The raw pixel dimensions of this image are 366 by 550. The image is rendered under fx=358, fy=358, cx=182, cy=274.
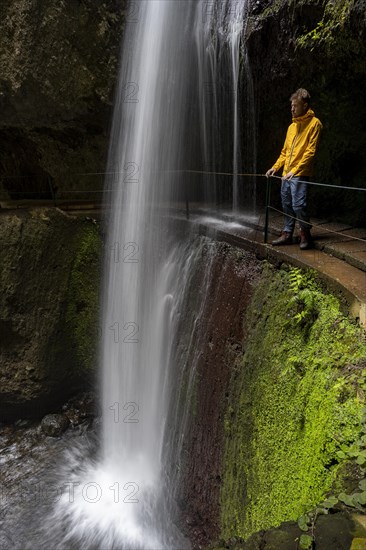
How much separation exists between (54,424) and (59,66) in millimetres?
7071

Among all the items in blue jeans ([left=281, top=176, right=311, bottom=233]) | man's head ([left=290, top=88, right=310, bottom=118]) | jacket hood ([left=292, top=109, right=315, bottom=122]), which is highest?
man's head ([left=290, top=88, right=310, bottom=118])

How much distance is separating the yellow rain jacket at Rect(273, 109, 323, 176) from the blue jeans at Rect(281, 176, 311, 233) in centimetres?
13

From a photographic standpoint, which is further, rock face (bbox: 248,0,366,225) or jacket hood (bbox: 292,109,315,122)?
rock face (bbox: 248,0,366,225)

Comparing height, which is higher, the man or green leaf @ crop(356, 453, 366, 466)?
the man

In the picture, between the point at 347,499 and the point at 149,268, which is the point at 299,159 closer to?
the point at 149,268

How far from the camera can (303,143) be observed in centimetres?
425

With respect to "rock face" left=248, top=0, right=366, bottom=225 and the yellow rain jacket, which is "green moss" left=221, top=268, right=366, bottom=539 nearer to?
the yellow rain jacket

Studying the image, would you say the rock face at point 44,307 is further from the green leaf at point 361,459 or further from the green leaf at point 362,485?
the green leaf at point 362,485

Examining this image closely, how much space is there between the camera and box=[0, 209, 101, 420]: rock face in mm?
7301

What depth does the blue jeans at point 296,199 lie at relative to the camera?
4.39 meters

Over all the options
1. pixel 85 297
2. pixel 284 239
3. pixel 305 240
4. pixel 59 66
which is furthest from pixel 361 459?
pixel 59 66

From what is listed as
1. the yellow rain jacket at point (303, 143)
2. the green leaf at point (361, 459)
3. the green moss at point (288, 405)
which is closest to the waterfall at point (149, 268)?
the green moss at point (288, 405)

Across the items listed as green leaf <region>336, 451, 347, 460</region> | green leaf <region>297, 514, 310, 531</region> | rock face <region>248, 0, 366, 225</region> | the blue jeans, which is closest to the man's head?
the blue jeans

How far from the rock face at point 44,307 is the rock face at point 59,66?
6.47 ft
